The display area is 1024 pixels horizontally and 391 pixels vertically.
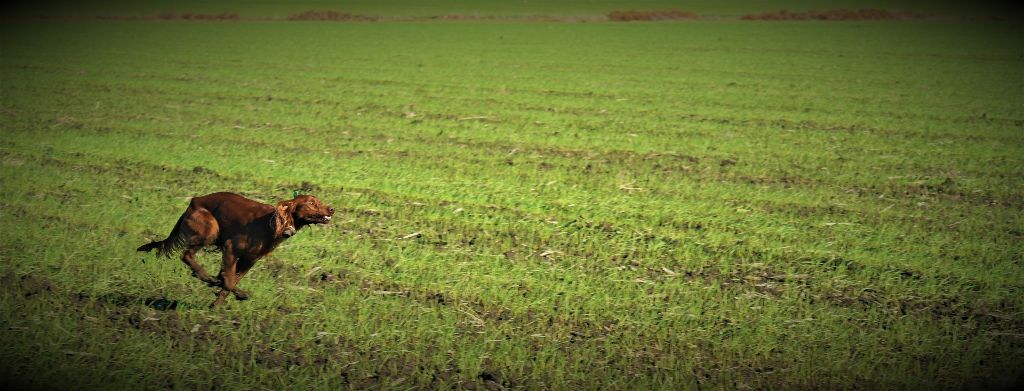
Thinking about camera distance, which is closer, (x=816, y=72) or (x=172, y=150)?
(x=172, y=150)

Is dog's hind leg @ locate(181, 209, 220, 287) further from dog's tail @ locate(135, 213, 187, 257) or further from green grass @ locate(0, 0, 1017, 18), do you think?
green grass @ locate(0, 0, 1017, 18)

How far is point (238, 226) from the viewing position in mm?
5160

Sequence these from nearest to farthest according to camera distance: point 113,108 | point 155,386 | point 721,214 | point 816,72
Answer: point 155,386, point 721,214, point 113,108, point 816,72

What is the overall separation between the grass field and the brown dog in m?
0.50

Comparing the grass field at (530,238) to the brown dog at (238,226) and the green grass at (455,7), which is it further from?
the green grass at (455,7)

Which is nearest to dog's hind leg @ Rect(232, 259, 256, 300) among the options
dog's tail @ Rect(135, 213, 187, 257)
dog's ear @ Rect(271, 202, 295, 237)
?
dog's tail @ Rect(135, 213, 187, 257)

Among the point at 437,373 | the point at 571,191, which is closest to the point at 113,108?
the point at 571,191

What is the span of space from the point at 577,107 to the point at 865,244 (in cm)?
925

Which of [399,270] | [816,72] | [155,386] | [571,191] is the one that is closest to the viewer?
[155,386]

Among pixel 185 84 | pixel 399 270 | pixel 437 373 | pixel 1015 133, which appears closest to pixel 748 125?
pixel 1015 133

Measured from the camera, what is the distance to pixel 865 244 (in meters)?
7.41

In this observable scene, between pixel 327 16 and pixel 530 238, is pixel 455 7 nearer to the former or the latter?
pixel 327 16

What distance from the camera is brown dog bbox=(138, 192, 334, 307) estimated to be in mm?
4992

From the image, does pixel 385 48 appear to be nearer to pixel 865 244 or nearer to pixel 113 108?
pixel 113 108
